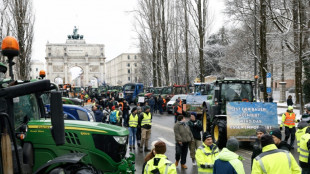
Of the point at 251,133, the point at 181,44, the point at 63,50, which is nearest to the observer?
the point at 251,133

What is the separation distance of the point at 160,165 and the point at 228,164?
3.18 feet

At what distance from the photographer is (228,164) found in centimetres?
473

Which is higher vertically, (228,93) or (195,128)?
(228,93)

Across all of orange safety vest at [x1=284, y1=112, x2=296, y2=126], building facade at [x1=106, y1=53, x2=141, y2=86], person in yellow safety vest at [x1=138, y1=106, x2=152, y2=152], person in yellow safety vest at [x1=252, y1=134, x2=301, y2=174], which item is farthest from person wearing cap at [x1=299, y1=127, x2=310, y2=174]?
building facade at [x1=106, y1=53, x2=141, y2=86]

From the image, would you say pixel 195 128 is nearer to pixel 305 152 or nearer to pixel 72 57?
pixel 305 152

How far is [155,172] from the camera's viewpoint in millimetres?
4797

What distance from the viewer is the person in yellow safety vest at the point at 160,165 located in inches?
187

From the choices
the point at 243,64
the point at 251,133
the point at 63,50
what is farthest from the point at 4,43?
the point at 63,50

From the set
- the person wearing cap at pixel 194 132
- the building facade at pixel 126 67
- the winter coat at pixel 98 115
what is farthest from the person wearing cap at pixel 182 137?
the building facade at pixel 126 67

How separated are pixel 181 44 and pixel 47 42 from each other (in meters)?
64.0

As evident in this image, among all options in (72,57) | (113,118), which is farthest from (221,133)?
(72,57)

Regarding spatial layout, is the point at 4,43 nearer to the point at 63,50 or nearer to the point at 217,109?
A: the point at 217,109

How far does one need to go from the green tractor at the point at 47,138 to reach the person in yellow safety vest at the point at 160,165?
2.84ft

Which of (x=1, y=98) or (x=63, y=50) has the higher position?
(x=63, y=50)
